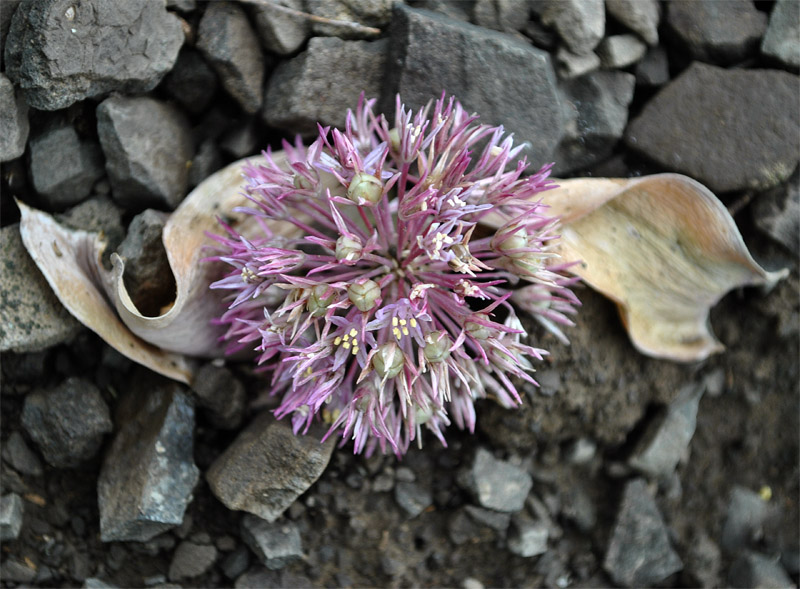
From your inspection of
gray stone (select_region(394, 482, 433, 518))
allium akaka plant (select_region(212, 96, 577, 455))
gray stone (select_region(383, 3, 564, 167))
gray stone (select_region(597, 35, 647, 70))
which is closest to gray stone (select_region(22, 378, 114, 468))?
allium akaka plant (select_region(212, 96, 577, 455))

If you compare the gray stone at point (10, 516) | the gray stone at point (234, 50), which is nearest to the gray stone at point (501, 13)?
the gray stone at point (234, 50)

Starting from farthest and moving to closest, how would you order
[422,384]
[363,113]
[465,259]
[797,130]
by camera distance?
[797,130] < [363,113] < [422,384] < [465,259]

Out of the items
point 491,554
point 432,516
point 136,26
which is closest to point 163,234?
point 136,26

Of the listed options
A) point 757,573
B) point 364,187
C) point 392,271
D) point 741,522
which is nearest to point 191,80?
point 364,187

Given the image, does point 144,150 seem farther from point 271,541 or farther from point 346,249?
point 271,541

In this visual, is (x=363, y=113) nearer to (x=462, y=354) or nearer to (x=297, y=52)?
Answer: (x=297, y=52)
